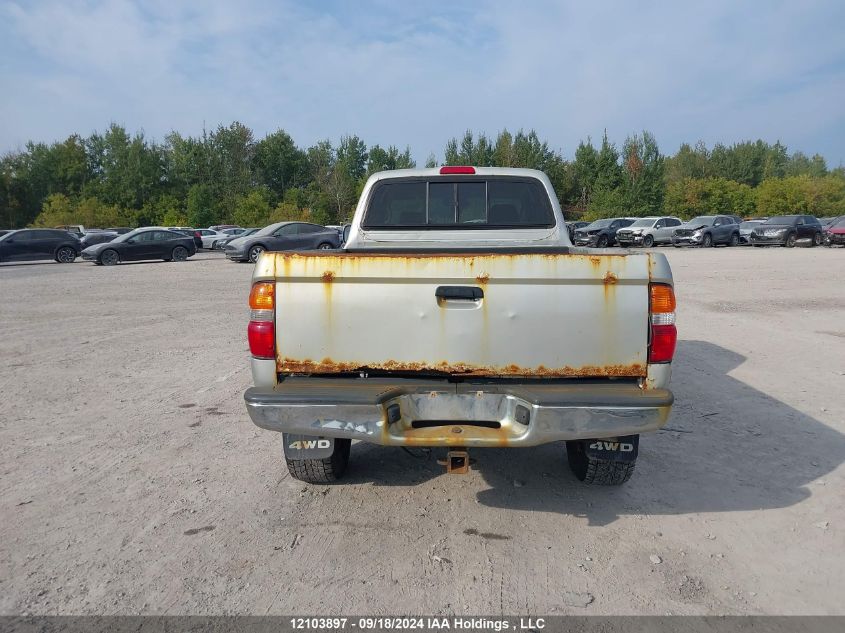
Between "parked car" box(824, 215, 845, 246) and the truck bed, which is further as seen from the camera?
"parked car" box(824, 215, 845, 246)

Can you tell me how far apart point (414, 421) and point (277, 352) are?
0.82 meters

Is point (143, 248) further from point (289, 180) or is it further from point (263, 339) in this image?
point (289, 180)

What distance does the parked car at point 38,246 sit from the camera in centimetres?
2519

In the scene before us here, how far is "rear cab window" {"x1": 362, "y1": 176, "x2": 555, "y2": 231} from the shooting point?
4977 millimetres

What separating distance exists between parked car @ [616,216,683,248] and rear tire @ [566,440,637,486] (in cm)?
3169

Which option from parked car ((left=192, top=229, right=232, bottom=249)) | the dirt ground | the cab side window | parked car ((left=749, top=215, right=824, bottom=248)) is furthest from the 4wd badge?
parked car ((left=192, top=229, right=232, bottom=249))

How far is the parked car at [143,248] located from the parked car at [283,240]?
3.67 meters

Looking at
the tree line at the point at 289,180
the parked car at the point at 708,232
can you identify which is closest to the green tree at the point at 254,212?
the tree line at the point at 289,180

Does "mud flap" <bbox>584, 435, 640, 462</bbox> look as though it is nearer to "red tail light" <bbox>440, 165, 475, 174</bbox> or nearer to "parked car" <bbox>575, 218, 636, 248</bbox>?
"red tail light" <bbox>440, 165, 475, 174</bbox>

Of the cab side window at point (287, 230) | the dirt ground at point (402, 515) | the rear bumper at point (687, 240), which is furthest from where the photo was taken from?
the rear bumper at point (687, 240)

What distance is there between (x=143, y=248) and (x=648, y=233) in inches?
1028

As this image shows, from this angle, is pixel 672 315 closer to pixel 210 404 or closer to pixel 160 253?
pixel 210 404

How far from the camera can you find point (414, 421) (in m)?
3.15

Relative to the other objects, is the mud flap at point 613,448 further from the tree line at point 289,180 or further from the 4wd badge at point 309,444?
the tree line at point 289,180
